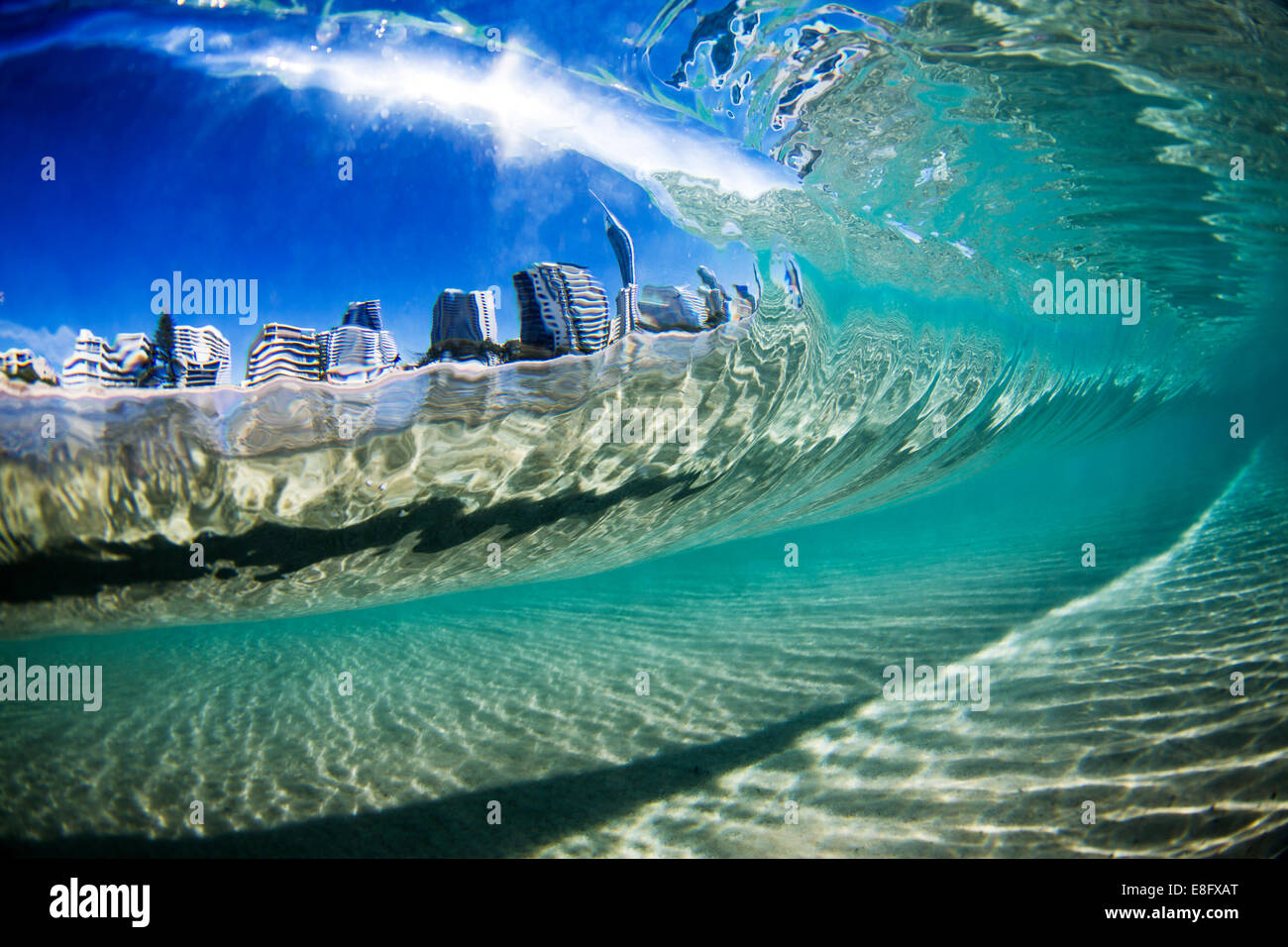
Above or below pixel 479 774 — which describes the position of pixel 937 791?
above

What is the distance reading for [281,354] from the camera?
2.92 metres

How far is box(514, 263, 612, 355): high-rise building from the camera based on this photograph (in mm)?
3381

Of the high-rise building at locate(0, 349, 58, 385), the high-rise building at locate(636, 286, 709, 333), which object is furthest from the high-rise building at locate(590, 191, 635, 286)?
the high-rise building at locate(0, 349, 58, 385)

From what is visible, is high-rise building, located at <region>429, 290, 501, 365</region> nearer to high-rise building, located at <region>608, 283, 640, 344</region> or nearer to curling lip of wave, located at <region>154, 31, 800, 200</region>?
high-rise building, located at <region>608, 283, 640, 344</region>

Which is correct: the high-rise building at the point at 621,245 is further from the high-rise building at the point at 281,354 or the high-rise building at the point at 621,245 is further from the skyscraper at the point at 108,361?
the skyscraper at the point at 108,361

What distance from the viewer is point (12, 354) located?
271 centimetres

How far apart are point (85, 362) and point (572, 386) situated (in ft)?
8.92

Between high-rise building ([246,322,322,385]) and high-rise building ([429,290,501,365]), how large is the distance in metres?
0.66

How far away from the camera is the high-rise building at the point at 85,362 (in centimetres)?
274
